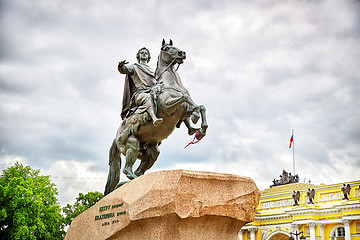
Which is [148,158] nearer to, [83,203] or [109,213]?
[109,213]

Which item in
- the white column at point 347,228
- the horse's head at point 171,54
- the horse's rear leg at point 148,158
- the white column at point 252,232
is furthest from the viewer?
the white column at point 252,232

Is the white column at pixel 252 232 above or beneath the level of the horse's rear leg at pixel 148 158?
above

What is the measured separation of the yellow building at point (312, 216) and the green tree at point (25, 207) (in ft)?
63.8

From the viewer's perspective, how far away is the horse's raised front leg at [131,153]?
8.28 meters

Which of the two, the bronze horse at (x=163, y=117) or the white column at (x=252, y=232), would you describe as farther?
the white column at (x=252, y=232)

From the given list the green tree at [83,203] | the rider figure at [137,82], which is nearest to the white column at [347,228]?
the green tree at [83,203]

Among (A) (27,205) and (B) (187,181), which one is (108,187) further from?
(A) (27,205)

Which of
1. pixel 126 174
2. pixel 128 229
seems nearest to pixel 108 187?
pixel 126 174

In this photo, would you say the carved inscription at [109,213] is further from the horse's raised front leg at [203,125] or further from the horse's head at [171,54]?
the horse's head at [171,54]

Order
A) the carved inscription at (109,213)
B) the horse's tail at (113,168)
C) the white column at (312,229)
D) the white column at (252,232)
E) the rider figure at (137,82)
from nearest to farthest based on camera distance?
the carved inscription at (109,213), the rider figure at (137,82), the horse's tail at (113,168), the white column at (312,229), the white column at (252,232)

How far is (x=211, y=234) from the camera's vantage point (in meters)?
6.83

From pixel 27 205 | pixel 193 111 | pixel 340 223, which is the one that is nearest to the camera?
pixel 193 111

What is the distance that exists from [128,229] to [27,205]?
820 inches

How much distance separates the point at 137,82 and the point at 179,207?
11.4ft
